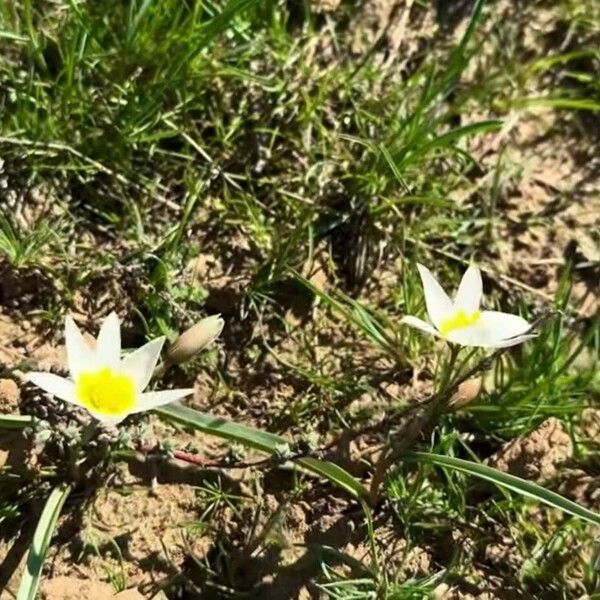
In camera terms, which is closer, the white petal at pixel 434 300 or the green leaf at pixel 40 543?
the green leaf at pixel 40 543

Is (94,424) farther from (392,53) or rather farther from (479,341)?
(392,53)

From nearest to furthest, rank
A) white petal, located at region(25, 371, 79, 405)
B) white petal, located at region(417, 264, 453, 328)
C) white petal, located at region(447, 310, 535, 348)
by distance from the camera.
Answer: white petal, located at region(25, 371, 79, 405)
white petal, located at region(447, 310, 535, 348)
white petal, located at region(417, 264, 453, 328)

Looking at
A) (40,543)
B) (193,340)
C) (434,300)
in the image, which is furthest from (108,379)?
(434,300)

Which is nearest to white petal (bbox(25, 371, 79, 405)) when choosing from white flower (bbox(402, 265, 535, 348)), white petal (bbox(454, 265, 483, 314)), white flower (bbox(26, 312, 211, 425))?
white flower (bbox(26, 312, 211, 425))

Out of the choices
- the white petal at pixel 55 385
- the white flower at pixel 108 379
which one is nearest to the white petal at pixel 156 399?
the white flower at pixel 108 379

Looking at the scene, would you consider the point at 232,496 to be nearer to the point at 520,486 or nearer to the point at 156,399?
the point at 156,399

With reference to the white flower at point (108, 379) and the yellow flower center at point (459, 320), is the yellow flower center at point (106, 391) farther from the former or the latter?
the yellow flower center at point (459, 320)

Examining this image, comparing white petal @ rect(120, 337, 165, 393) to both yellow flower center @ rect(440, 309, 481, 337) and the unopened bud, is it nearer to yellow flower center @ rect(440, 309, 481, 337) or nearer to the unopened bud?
the unopened bud
